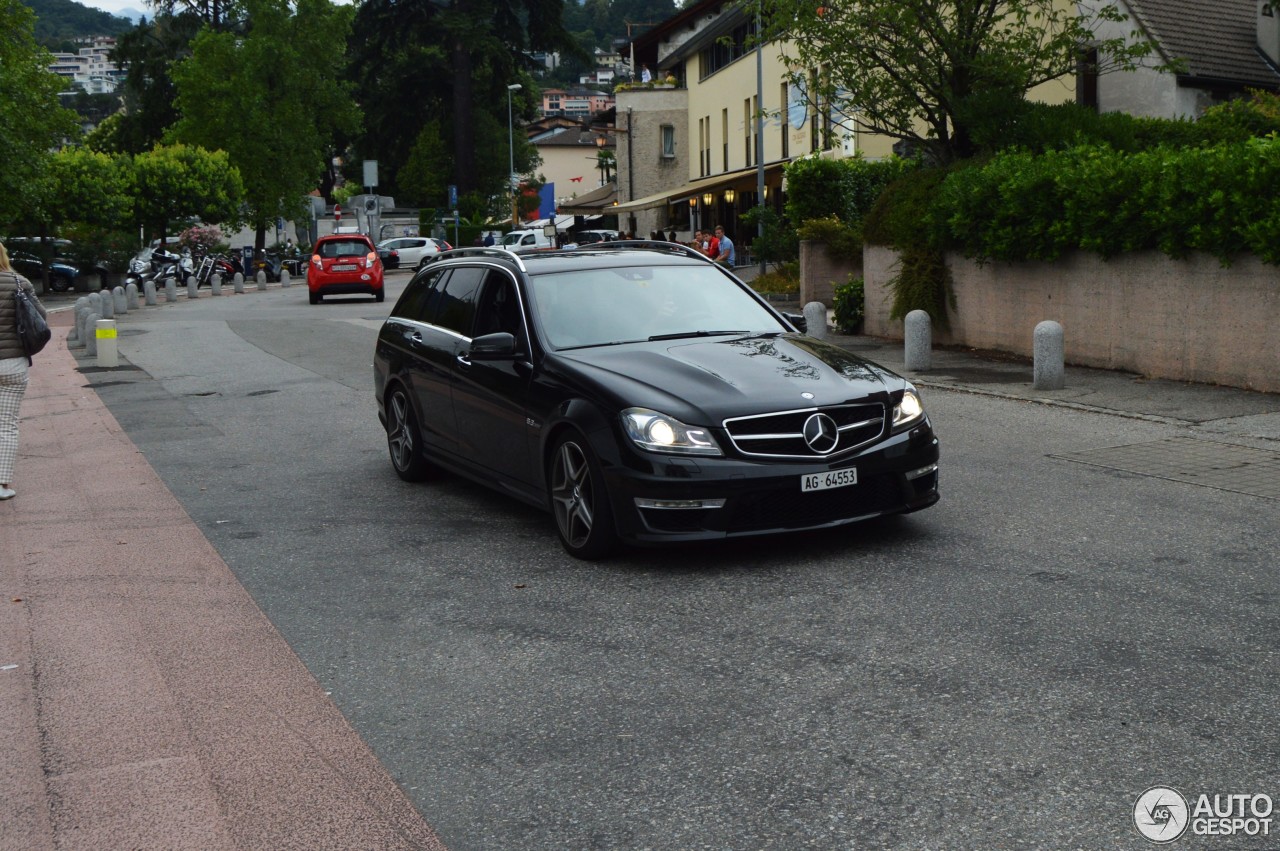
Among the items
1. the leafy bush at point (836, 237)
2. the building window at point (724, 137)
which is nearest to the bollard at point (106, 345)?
the leafy bush at point (836, 237)

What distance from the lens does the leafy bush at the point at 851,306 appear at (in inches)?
843

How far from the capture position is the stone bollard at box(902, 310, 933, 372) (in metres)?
16.6

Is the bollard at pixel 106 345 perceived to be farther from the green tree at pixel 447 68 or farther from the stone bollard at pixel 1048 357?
the green tree at pixel 447 68

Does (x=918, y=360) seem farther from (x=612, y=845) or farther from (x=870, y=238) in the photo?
(x=612, y=845)

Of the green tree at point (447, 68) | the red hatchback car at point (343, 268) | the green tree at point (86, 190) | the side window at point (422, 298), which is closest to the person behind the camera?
the side window at point (422, 298)

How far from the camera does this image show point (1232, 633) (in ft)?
18.5

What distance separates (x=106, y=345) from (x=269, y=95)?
1777 inches

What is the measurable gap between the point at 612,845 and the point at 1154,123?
18.1 m

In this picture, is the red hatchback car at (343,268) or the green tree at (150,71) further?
the green tree at (150,71)

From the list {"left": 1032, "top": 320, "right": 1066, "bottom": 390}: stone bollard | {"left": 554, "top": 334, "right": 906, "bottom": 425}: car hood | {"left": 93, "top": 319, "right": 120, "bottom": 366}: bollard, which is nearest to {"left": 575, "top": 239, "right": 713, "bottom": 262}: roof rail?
{"left": 554, "top": 334, "right": 906, "bottom": 425}: car hood

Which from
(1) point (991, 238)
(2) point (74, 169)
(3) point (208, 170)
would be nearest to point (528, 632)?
(1) point (991, 238)

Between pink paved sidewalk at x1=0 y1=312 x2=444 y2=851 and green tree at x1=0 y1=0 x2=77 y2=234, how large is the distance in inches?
1372

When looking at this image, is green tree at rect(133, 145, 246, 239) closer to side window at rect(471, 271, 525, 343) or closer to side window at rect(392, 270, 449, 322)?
side window at rect(392, 270, 449, 322)

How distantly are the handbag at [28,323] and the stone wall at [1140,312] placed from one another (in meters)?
10.5
